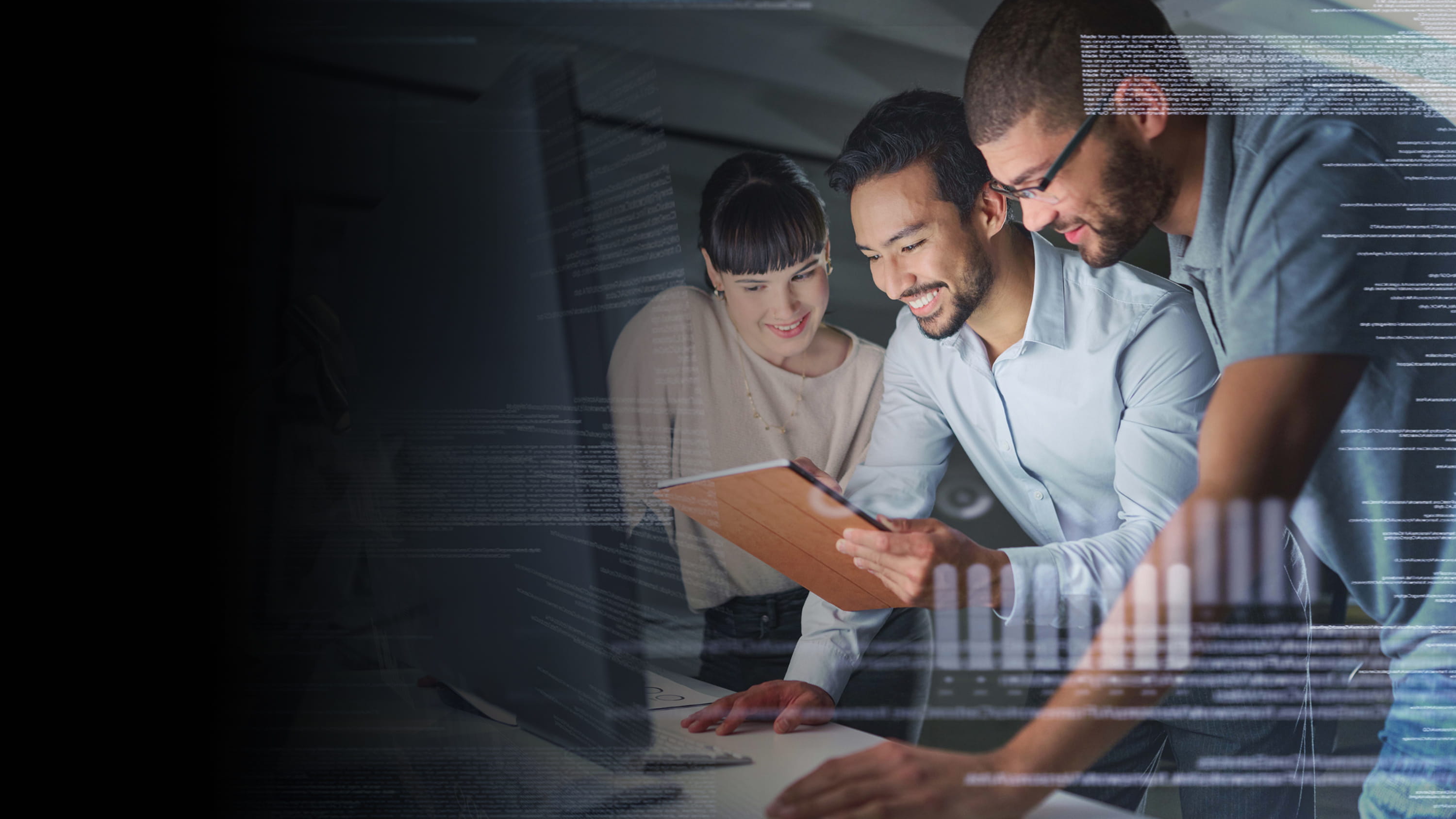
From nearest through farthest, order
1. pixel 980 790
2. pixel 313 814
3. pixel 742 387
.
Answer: pixel 980 790
pixel 742 387
pixel 313 814

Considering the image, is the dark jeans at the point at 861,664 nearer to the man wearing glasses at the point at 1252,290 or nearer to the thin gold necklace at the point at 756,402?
the man wearing glasses at the point at 1252,290

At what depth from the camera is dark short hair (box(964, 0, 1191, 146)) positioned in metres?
1.19

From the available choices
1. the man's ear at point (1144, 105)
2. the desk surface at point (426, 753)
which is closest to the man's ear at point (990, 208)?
the man's ear at point (1144, 105)

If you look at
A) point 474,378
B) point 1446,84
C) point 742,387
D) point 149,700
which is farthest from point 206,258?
point 1446,84

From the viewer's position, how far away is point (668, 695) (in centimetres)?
132

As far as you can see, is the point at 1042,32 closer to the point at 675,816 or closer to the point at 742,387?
the point at 742,387

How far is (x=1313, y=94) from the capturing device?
1244 millimetres

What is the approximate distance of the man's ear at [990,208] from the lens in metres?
1.22

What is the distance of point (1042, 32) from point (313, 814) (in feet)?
6.19

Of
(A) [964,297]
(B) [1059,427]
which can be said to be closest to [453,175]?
(A) [964,297]

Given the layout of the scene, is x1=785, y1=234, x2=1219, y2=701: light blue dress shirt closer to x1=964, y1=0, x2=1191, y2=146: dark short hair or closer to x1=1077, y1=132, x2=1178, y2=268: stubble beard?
x1=1077, y1=132, x2=1178, y2=268: stubble beard

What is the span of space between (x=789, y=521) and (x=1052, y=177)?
69cm

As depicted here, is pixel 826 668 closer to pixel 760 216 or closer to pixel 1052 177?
pixel 760 216

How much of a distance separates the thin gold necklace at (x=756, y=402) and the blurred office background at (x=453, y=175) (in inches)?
4.9
